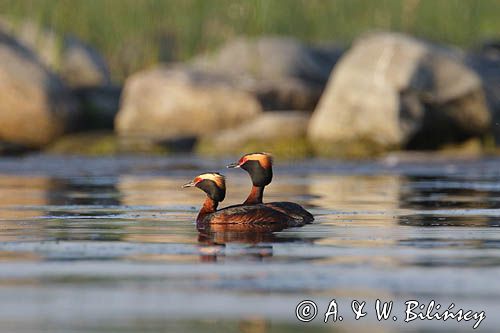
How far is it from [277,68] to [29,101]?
5.21m

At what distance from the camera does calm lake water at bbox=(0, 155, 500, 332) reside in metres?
8.91

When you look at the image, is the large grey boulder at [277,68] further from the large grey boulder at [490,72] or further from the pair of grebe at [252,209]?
the pair of grebe at [252,209]

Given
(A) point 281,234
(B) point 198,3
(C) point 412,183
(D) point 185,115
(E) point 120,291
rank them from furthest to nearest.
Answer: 1. (D) point 185,115
2. (C) point 412,183
3. (B) point 198,3
4. (A) point 281,234
5. (E) point 120,291

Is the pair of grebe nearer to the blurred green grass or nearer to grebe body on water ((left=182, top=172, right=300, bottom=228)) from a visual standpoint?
grebe body on water ((left=182, top=172, right=300, bottom=228))

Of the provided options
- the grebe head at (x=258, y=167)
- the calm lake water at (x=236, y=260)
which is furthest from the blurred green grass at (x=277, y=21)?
the grebe head at (x=258, y=167)

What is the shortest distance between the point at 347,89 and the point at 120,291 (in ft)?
67.7

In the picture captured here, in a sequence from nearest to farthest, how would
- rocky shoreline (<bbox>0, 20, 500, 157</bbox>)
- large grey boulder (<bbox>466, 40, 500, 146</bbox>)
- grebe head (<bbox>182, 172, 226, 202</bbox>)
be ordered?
grebe head (<bbox>182, 172, 226, 202</bbox>)
rocky shoreline (<bbox>0, 20, 500, 157</bbox>)
large grey boulder (<bbox>466, 40, 500, 146</bbox>)

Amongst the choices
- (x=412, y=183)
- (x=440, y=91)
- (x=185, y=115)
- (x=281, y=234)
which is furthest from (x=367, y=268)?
(x=185, y=115)

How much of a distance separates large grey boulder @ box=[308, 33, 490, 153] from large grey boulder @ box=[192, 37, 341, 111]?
87.9 inches

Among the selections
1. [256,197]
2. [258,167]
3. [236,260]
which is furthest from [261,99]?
[236,260]

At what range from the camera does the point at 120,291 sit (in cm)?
984

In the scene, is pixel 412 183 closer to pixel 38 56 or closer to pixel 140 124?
pixel 140 124

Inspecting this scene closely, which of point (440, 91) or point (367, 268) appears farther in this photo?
point (440, 91)

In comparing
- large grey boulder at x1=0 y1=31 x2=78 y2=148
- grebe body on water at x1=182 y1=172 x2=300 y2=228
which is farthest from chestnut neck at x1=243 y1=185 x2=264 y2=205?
large grey boulder at x1=0 y1=31 x2=78 y2=148
